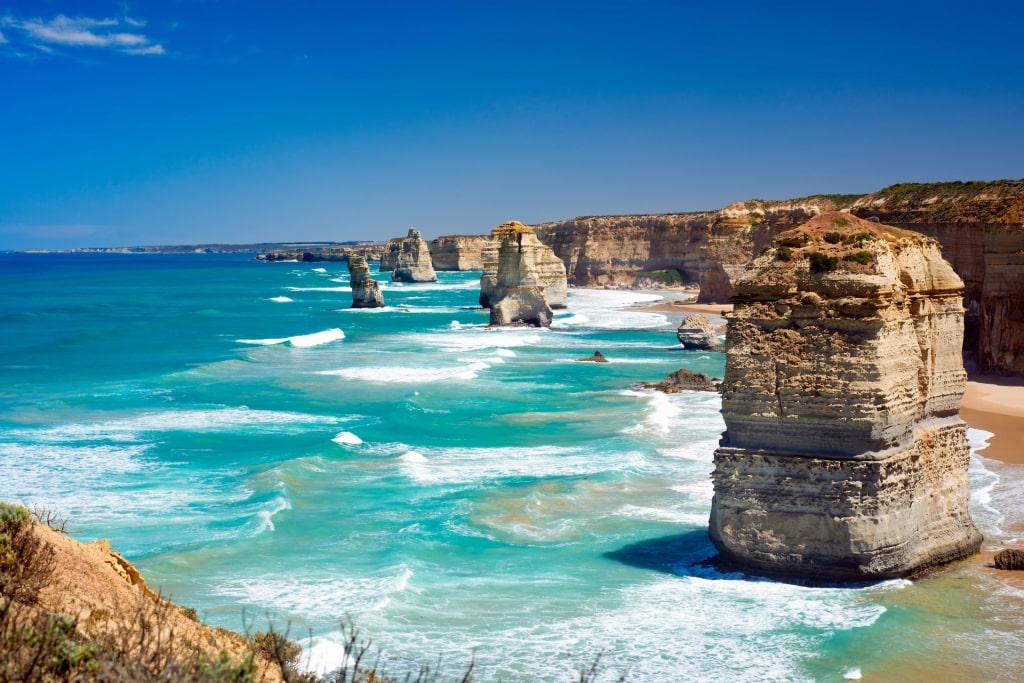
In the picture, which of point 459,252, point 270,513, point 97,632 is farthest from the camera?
point 459,252

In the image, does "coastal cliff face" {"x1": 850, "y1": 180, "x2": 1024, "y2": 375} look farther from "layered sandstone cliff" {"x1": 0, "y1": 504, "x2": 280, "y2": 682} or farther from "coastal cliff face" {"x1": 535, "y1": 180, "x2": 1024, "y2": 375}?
"layered sandstone cliff" {"x1": 0, "y1": 504, "x2": 280, "y2": 682}

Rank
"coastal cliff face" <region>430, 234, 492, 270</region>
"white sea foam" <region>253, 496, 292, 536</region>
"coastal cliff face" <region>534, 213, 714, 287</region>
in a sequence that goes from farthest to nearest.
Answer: "coastal cliff face" <region>430, 234, 492, 270</region>
"coastal cliff face" <region>534, 213, 714, 287</region>
"white sea foam" <region>253, 496, 292, 536</region>

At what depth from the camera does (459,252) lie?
148 metres

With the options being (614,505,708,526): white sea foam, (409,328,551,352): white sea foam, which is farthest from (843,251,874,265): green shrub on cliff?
(409,328,551,352): white sea foam

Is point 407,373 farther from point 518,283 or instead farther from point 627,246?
point 627,246

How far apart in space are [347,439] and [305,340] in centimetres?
2858

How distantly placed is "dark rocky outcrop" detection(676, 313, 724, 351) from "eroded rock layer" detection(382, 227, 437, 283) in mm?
74067

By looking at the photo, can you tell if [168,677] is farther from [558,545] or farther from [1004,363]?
[1004,363]

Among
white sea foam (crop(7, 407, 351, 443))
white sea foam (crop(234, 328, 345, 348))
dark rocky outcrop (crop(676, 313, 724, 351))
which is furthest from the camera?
white sea foam (crop(234, 328, 345, 348))

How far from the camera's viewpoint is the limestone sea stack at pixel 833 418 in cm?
1341

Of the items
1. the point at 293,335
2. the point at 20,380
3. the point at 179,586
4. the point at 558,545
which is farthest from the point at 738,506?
the point at 293,335

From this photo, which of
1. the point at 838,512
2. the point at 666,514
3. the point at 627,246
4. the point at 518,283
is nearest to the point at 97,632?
the point at 838,512

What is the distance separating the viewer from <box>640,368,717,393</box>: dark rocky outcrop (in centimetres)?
3300

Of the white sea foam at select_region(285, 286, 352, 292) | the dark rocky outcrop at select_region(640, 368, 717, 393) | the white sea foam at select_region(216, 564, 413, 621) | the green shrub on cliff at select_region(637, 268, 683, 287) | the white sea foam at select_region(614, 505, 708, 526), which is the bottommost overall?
the white sea foam at select_region(216, 564, 413, 621)
